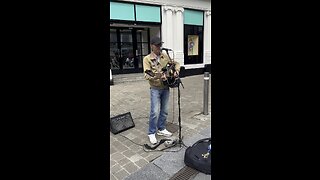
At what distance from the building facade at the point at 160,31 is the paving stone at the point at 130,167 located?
8.62 metres

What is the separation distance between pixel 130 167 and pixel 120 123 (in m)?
1.49

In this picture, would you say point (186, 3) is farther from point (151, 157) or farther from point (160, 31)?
point (151, 157)

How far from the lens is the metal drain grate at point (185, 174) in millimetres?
2736

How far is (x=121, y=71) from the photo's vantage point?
40.7 ft

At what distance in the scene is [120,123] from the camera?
4.41 m

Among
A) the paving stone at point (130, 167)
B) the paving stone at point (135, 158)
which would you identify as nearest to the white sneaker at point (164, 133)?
the paving stone at point (135, 158)

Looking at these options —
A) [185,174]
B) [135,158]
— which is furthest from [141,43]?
[185,174]

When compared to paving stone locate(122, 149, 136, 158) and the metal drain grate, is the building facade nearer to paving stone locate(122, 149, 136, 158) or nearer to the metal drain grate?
paving stone locate(122, 149, 136, 158)

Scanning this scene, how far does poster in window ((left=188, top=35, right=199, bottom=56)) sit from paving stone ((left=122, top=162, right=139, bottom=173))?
10.6 m

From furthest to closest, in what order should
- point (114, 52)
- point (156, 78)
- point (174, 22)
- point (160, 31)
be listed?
point (114, 52) < point (174, 22) < point (160, 31) < point (156, 78)

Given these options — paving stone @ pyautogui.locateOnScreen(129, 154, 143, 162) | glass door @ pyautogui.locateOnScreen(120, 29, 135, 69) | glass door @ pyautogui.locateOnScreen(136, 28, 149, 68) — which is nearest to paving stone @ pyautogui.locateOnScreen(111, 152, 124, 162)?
paving stone @ pyautogui.locateOnScreen(129, 154, 143, 162)

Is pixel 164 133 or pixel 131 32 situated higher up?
pixel 131 32
